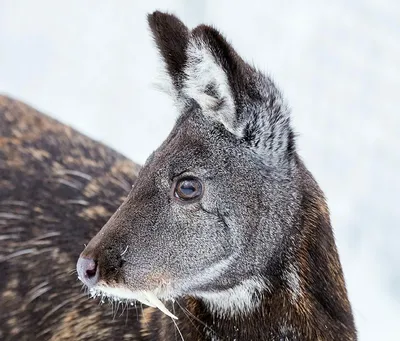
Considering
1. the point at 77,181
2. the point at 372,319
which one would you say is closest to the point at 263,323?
the point at 77,181

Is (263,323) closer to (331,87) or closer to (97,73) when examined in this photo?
(331,87)

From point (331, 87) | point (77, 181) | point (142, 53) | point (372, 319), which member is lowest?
point (77, 181)

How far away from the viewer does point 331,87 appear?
7.66 metres

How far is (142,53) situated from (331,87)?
5.93ft

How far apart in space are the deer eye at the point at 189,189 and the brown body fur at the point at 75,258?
513 mm

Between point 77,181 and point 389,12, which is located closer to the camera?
point 77,181

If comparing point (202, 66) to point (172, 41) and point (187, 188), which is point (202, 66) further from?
point (187, 188)

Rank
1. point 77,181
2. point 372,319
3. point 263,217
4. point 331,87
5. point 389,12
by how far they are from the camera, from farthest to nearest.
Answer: point 389,12, point 331,87, point 372,319, point 77,181, point 263,217

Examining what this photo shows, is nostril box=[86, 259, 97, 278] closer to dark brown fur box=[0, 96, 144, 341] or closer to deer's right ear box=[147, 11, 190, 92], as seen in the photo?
dark brown fur box=[0, 96, 144, 341]

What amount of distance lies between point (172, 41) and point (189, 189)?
695 mm

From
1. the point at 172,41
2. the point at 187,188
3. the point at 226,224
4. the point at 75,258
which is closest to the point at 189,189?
the point at 187,188

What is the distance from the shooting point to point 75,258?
4.67 m

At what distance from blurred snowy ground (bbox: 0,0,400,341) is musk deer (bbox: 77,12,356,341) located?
8.14 feet

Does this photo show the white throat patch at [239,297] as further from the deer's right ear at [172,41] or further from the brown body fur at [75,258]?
the deer's right ear at [172,41]
